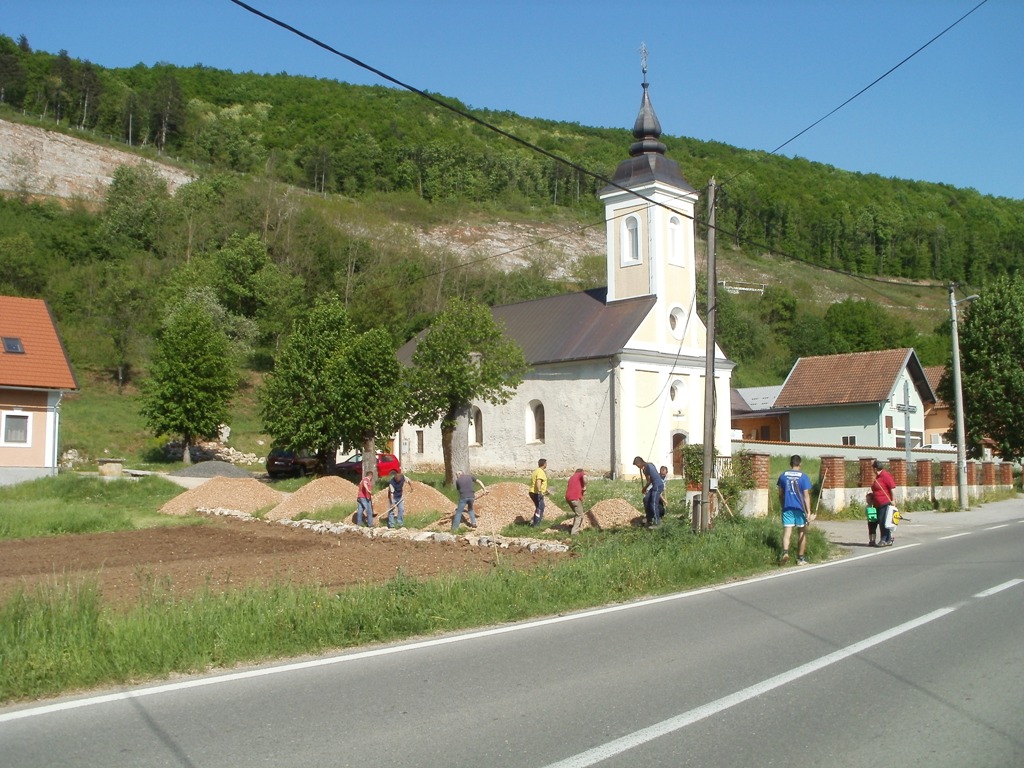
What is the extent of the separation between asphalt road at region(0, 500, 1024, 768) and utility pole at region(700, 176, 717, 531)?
6368 mm

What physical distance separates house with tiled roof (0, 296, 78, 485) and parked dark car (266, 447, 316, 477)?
9.27 meters

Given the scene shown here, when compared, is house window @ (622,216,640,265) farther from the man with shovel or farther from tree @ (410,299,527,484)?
the man with shovel

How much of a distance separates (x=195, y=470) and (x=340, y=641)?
1292 inches

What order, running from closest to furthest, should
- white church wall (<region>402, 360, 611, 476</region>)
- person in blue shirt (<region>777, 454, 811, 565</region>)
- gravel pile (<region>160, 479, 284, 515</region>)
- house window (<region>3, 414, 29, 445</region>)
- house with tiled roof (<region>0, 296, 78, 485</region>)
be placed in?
person in blue shirt (<region>777, 454, 811, 565</region>), gravel pile (<region>160, 479, 284, 515</region>), house with tiled roof (<region>0, 296, 78, 485</region>), house window (<region>3, 414, 29, 445</region>), white church wall (<region>402, 360, 611, 476</region>)

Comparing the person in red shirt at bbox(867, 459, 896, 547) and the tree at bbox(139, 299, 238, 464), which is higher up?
the tree at bbox(139, 299, 238, 464)

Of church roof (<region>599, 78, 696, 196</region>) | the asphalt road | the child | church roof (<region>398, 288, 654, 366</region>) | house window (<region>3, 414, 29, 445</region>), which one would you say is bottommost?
the asphalt road

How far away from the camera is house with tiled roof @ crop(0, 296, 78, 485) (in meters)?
33.7

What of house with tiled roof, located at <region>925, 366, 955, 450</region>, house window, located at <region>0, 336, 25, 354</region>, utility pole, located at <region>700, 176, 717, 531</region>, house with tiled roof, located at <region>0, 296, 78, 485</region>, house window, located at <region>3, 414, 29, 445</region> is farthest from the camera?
house with tiled roof, located at <region>925, 366, 955, 450</region>

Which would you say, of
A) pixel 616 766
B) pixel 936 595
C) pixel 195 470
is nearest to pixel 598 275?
pixel 195 470

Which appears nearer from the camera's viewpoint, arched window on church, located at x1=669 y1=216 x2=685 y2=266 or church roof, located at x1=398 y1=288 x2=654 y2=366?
church roof, located at x1=398 y1=288 x2=654 y2=366

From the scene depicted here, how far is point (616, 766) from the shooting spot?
5.31m

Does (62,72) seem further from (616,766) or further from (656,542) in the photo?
(616,766)

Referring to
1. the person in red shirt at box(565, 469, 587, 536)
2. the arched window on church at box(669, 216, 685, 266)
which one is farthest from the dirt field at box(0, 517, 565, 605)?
the arched window on church at box(669, 216, 685, 266)

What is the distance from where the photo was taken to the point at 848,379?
5522cm
